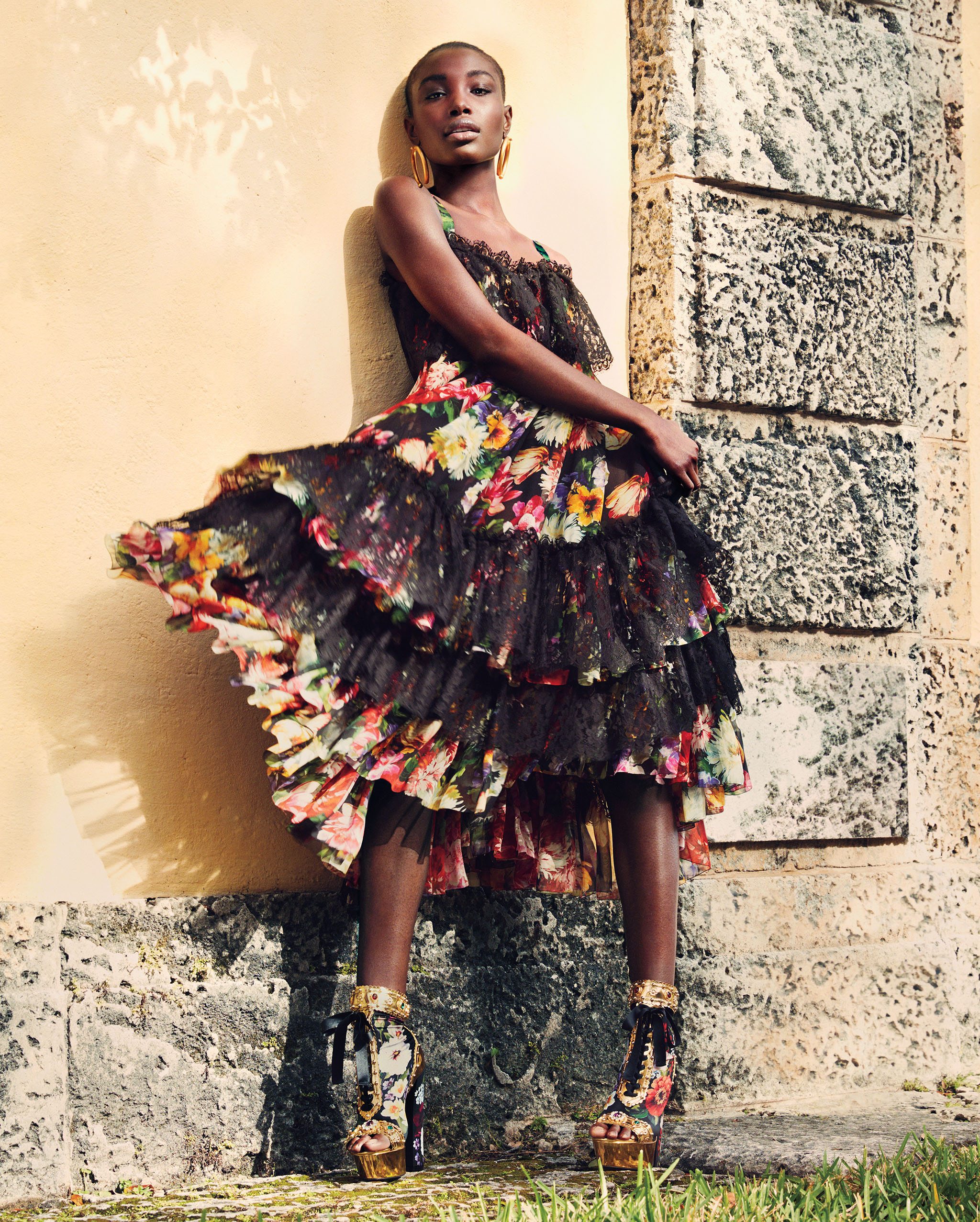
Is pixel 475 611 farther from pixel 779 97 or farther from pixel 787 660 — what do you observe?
pixel 779 97

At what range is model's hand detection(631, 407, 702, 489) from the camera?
245 centimetres

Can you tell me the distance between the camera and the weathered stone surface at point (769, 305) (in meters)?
2.83

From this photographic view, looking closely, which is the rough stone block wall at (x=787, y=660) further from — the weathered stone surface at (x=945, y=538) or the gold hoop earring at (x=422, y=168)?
the gold hoop earring at (x=422, y=168)

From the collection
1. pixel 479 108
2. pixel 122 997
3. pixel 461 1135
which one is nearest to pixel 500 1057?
pixel 461 1135

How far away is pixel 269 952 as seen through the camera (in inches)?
91.4

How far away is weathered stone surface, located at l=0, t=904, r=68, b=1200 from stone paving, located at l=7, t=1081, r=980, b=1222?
0.06 meters

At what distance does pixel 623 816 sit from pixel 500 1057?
56cm

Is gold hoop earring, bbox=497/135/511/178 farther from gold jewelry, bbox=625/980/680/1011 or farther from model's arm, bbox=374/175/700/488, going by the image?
gold jewelry, bbox=625/980/680/1011

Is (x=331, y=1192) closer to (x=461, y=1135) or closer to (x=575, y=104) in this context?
(x=461, y=1135)

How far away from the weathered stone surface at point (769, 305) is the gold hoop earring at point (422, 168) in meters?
0.53

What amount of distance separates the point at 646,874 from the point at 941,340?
5.37 ft

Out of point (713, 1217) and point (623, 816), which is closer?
point (713, 1217)

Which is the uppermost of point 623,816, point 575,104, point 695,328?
point 575,104
